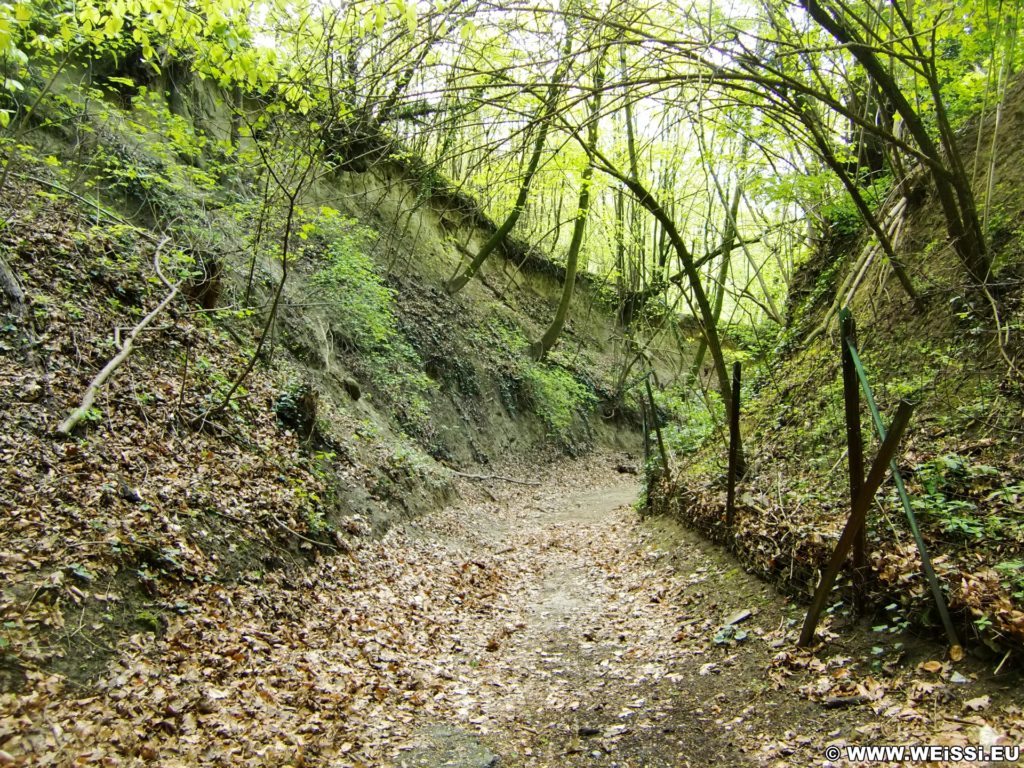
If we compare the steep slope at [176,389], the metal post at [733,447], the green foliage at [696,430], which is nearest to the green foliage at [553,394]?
the steep slope at [176,389]

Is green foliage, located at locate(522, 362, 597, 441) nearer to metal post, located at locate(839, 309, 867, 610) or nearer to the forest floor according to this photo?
the forest floor

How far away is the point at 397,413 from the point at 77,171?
7.22m

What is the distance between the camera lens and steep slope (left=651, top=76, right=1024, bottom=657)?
4043mm

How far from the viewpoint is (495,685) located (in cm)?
508

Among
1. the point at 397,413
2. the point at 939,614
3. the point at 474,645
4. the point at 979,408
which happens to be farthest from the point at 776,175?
the point at 397,413

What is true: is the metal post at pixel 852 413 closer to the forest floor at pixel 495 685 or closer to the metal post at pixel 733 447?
the forest floor at pixel 495 685

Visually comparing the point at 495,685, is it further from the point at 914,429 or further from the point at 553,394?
the point at 553,394

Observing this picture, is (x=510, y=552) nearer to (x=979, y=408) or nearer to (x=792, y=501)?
(x=792, y=501)

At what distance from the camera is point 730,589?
6.13 metres

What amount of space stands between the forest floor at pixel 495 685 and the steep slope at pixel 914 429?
41 centimetres

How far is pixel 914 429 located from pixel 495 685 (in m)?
4.64

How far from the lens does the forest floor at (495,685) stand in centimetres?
344

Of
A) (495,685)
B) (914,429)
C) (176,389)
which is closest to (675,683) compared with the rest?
(495,685)

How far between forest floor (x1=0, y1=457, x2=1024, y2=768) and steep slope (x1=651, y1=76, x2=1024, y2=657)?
41 centimetres
